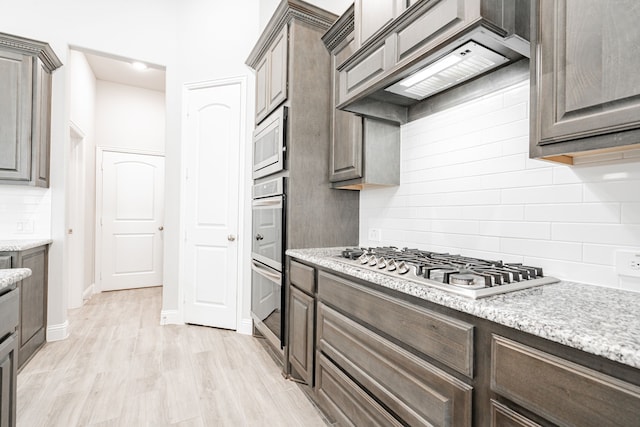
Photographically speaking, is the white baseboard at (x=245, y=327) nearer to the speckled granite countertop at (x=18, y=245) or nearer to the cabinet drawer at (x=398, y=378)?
the cabinet drawer at (x=398, y=378)

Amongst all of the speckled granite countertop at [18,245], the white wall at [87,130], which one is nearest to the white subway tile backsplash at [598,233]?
the speckled granite countertop at [18,245]

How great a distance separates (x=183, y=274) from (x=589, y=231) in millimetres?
3435

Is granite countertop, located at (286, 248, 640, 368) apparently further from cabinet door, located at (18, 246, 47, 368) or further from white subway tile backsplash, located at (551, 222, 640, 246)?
cabinet door, located at (18, 246, 47, 368)

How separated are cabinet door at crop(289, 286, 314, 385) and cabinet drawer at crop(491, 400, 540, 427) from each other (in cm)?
119

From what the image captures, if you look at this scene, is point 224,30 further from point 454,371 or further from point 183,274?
point 454,371

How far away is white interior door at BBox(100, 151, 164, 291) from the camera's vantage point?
16.4ft

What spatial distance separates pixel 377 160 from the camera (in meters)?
2.16

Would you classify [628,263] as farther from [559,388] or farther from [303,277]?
[303,277]

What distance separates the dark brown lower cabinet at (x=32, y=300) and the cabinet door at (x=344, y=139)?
2.43 meters

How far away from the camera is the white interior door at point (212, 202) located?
3.39m

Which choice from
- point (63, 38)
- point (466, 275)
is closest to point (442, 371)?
point (466, 275)

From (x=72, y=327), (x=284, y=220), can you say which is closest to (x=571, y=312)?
(x=284, y=220)

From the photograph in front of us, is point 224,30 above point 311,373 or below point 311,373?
above

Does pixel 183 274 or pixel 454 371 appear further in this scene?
pixel 183 274
